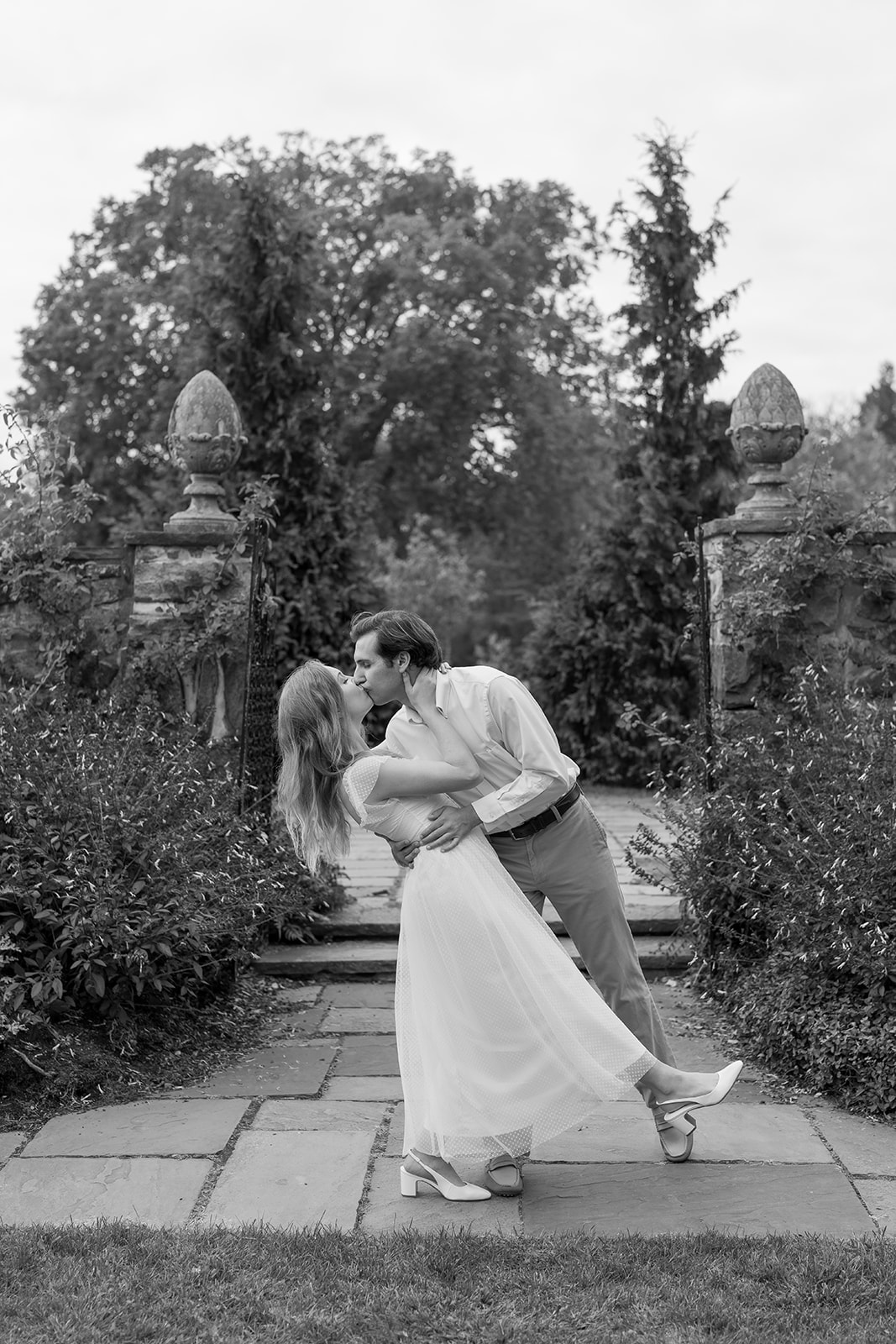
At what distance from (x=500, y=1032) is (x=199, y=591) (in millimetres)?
3458

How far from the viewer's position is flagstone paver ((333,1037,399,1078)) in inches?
170

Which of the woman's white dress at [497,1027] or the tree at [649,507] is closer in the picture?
the woman's white dress at [497,1027]

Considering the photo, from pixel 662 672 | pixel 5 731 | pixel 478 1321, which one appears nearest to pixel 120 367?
pixel 662 672

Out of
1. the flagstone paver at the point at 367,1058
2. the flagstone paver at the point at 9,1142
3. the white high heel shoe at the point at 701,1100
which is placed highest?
the white high heel shoe at the point at 701,1100

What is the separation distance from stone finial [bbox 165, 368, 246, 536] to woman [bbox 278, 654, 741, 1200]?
10.3 ft

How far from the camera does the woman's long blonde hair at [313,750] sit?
3.36 m

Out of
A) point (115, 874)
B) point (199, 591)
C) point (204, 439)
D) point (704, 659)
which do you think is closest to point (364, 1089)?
point (115, 874)

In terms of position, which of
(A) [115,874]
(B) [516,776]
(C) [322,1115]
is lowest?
(C) [322,1115]

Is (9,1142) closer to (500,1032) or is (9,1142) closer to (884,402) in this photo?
(500,1032)

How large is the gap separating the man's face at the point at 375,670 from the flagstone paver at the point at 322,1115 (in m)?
1.38

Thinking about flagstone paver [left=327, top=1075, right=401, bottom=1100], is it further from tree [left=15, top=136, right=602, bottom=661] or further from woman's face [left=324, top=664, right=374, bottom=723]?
tree [left=15, top=136, right=602, bottom=661]

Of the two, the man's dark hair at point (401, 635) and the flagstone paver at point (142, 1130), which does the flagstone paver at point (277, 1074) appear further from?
the man's dark hair at point (401, 635)

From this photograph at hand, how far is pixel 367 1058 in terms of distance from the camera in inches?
175

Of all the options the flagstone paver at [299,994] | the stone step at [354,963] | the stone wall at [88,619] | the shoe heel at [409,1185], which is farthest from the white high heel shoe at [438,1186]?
the stone wall at [88,619]
